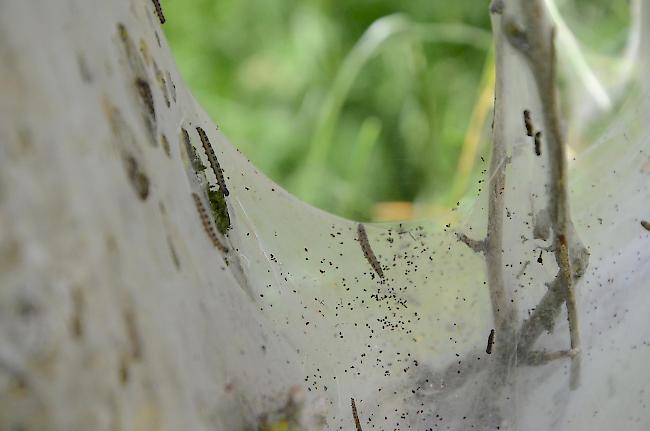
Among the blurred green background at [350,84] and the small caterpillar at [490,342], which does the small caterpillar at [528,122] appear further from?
the blurred green background at [350,84]

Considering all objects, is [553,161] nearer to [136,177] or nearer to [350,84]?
[136,177]

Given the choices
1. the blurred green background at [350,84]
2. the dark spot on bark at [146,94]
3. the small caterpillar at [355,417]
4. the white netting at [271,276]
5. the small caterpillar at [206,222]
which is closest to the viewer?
the white netting at [271,276]

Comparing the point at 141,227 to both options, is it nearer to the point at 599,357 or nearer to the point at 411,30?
the point at 599,357

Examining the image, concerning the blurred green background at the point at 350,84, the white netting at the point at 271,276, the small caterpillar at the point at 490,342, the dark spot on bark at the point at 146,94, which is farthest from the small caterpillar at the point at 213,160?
the blurred green background at the point at 350,84

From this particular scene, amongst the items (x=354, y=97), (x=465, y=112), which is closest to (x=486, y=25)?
(x=465, y=112)

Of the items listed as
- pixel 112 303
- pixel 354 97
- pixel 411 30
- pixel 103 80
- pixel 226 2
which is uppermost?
pixel 226 2

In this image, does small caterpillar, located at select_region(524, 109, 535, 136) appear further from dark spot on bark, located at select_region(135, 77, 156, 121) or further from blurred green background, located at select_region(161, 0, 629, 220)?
blurred green background, located at select_region(161, 0, 629, 220)

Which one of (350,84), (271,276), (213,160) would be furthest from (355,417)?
(350,84)

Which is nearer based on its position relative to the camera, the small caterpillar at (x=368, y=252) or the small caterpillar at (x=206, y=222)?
the small caterpillar at (x=206, y=222)
